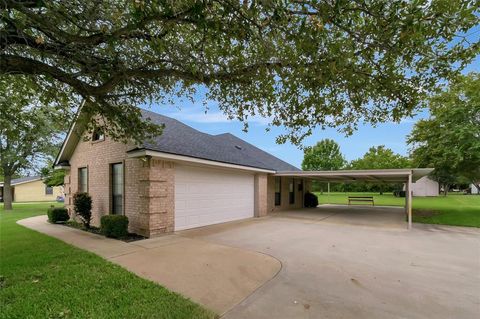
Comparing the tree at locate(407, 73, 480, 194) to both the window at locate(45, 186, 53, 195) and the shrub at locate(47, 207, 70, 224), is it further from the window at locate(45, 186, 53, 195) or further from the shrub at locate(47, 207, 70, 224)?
the window at locate(45, 186, 53, 195)

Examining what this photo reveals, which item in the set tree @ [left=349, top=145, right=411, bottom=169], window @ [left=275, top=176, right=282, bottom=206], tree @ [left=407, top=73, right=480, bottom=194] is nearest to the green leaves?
window @ [left=275, top=176, right=282, bottom=206]

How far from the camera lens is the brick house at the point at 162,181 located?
8.66 metres

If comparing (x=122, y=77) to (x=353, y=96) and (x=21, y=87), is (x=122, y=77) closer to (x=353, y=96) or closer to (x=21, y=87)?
(x=21, y=87)

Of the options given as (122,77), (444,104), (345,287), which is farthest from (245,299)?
(444,104)

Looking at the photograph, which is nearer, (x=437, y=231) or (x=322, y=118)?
(x=322, y=118)

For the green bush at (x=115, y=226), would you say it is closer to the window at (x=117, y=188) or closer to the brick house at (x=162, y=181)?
the brick house at (x=162, y=181)

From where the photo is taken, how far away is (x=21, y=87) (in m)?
6.26

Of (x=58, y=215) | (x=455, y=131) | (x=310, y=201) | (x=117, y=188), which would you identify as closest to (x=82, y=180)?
(x=58, y=215)

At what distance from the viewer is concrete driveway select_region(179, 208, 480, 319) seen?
3850 mm

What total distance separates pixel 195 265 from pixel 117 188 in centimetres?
602

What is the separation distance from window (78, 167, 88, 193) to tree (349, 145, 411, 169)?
45.5 m

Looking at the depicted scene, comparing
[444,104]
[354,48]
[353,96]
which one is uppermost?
[444,104]

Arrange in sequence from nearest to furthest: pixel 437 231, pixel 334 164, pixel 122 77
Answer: pixel 122 77 < pixel 437 231 < pixel 334 164

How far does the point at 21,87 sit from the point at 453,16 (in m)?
8.50
